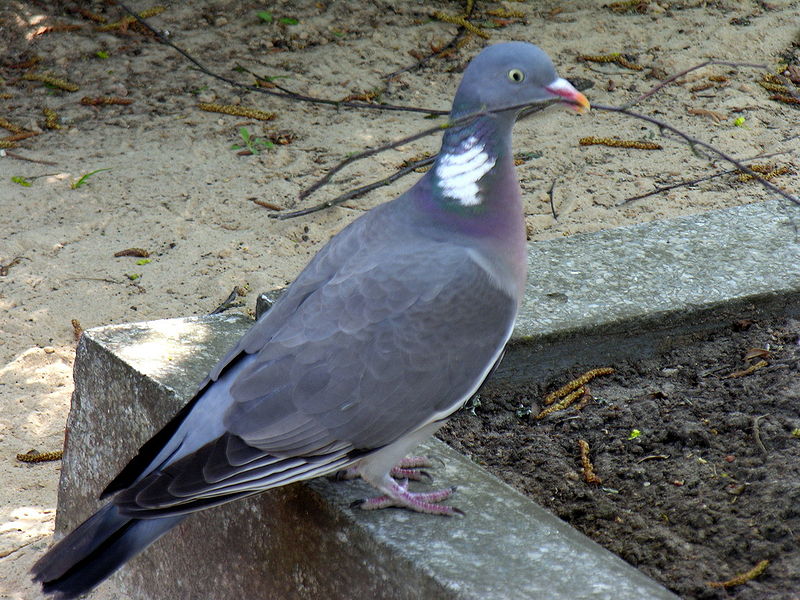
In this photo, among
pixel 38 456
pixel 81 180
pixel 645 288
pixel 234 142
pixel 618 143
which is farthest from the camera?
pixel 234 142

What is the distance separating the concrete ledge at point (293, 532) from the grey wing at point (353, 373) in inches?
9.1

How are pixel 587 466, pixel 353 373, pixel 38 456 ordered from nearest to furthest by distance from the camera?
pixel 353 373 < pixel 587 466 < pixel 38 456

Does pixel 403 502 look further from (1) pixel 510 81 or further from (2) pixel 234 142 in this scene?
(2) pixel 234 142

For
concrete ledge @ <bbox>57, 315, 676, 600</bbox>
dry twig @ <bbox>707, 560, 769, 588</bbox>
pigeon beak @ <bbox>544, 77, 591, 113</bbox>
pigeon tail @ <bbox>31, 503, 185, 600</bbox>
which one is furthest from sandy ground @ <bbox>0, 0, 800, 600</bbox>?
dry twig @ <bbox>707, 560, 769, 588</bbox>

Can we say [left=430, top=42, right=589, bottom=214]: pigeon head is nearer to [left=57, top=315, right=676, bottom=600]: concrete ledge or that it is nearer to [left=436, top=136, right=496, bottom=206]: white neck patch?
[left=436, top=136, right=496, bottom=206]: white neck patch

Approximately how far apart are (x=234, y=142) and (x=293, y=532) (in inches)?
141

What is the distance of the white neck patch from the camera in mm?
2357

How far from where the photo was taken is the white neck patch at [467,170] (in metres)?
2.36

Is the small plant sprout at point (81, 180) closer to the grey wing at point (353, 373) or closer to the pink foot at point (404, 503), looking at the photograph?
the grey wing at point (353, 373)

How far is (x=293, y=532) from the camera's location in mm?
2408

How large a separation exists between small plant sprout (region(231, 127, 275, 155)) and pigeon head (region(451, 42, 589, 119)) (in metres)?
3.32

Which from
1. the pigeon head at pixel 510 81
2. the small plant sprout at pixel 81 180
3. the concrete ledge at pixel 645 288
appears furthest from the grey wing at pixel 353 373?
the small plant sprout at pixel 81 180

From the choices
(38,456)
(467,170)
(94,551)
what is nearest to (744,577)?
(467,170)

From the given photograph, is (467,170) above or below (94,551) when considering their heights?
above
